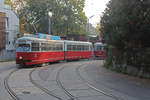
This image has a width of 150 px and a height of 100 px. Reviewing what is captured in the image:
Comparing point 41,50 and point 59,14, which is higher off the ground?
point 59,14

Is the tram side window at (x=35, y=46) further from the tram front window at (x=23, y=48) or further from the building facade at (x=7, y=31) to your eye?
the building facade at (x=7, y=31)

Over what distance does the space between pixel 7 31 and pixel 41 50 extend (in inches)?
766

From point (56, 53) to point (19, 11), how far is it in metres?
30.1

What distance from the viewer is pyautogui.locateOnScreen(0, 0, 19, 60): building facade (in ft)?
117

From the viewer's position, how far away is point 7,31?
125ft

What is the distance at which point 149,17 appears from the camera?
1237 centimetres

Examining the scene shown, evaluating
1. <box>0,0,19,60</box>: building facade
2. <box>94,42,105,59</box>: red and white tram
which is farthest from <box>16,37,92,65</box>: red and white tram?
<box>0,0,19,60</box>: building facade

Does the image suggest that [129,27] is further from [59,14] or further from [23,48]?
[59,14]

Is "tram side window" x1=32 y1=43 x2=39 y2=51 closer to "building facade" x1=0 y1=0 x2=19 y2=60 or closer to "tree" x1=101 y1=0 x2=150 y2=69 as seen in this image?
"tree" x1=101 y1=0 x2=150 y2=69

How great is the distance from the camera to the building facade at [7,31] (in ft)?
117

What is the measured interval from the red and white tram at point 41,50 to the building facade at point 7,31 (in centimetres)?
1201

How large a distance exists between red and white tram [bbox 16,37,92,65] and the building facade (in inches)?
473

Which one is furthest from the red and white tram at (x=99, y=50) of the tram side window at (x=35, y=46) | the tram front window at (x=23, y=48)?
the tram front window at (x=23, y=48)

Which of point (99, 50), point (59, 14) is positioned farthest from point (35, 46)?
point (59, 14)
